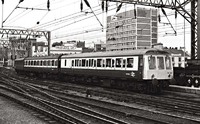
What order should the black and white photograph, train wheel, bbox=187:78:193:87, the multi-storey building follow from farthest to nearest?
the multi-storey building → train wheel, bbox=187:78:193:87 → the black and white photograph

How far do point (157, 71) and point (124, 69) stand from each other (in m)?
2.37

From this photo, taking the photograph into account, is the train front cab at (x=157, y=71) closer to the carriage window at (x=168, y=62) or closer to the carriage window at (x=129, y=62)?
the carriage window at (x=168, y=62)

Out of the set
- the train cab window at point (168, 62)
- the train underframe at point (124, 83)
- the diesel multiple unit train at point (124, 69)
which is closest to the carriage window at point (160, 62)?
the diesel multiple unit train at point (124, 69)

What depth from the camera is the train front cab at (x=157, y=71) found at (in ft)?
57.7

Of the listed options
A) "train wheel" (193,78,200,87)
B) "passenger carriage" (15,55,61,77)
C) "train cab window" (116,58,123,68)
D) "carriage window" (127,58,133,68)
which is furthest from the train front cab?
"passenger carriage" (15,55,61,77)

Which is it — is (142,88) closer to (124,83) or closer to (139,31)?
(124,83)

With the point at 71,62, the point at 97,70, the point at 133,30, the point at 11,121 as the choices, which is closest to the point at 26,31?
the point at 71,62

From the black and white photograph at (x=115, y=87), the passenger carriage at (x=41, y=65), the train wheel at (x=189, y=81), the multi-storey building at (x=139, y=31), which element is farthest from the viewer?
the multi-storey building at (x=139, y=31)

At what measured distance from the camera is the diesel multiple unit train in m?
17.8

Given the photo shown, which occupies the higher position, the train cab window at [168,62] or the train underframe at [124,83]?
the train cab window at [168,62]

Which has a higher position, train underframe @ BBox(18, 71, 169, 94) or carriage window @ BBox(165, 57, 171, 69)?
carriage window @ BBox(165, 57, 171, 69)

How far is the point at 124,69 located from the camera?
19047mm

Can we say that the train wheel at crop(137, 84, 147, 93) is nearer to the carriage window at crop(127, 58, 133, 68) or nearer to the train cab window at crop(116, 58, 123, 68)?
the carriage window at crop(127, 58, 133, 68)

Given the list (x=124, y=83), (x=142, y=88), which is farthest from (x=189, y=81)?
(x=124, y=83)
